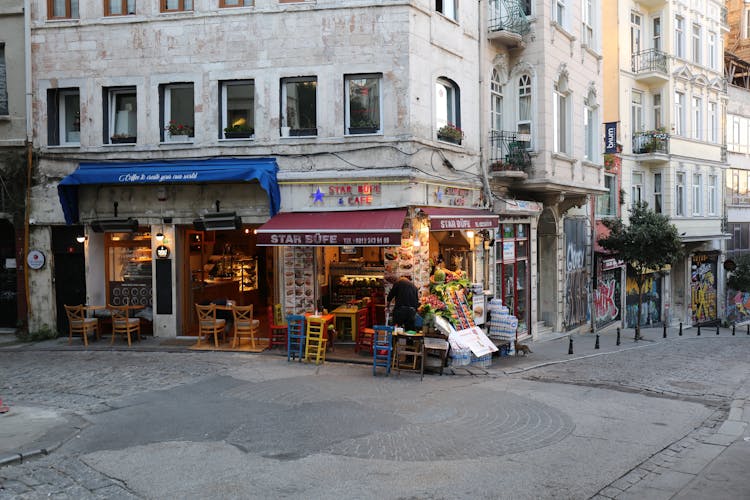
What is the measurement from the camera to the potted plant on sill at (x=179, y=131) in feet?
50.7

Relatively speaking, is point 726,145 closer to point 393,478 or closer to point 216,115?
point 216,115

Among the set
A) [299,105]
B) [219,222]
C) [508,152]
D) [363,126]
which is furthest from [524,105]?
[219,222]

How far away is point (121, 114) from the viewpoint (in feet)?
52.6

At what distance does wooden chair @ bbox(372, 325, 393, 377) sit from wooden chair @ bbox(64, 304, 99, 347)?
6.88m

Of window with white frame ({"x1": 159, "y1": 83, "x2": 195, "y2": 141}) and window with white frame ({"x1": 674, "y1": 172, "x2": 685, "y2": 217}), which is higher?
window with white frame ({"x1": 159, "y1": 83, "x2": 195, "y2": 141})

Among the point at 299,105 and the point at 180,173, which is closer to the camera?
the point at 180,173

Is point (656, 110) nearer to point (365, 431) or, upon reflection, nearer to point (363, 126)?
point (363, 126)

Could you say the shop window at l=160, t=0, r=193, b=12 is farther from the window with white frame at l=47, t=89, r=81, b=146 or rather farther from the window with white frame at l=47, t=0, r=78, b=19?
the window with white frame at l=47, t=89, r=81, b=146

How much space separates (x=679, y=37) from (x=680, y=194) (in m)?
6.53

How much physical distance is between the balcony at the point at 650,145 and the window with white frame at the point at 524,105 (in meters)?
9.91

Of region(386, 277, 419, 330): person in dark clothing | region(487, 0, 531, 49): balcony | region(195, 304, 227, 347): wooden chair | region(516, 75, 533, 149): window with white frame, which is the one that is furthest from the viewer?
region(516, 75, 533, 149): window with white frame

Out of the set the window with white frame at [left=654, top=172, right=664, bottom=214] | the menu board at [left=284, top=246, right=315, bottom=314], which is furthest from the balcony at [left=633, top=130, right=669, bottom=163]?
the menu board at [left=284, top=246, right=315, bottom=314]

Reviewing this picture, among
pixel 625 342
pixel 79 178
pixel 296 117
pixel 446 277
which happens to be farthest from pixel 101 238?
pixel 625 342

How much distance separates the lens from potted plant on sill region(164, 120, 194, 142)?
15.4 meters
